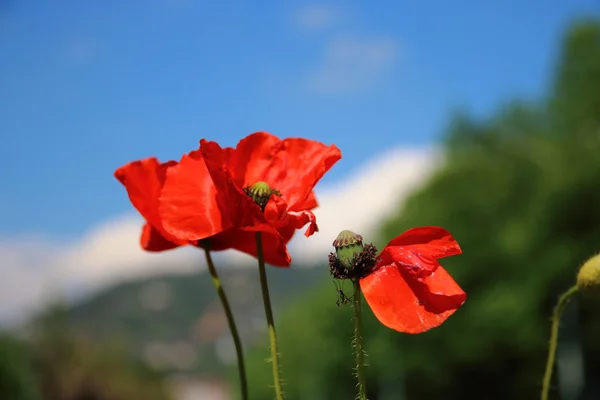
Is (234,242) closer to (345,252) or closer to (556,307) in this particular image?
(345,252)

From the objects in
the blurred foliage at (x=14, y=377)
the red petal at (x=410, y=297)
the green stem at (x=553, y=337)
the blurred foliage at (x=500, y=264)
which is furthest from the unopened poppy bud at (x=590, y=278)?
the blurred foliage at (x=500, y=264)

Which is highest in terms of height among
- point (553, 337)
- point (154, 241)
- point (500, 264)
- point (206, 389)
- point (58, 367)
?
point (500, 264)

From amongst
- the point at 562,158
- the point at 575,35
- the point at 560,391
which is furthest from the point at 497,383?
the point at 560,391

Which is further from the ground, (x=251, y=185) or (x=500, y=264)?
(x=500, y=264)

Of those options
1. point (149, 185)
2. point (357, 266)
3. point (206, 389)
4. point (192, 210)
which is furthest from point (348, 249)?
point (206, 389)

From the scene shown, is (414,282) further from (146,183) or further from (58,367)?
(58,367)

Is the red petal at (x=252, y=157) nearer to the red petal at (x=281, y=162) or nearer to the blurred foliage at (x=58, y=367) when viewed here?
the red petal at (x=281, y=162)

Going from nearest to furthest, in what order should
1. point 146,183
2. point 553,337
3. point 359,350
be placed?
point 359,350, point 553,337, point 146,183

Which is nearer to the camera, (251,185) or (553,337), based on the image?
(553,337)
